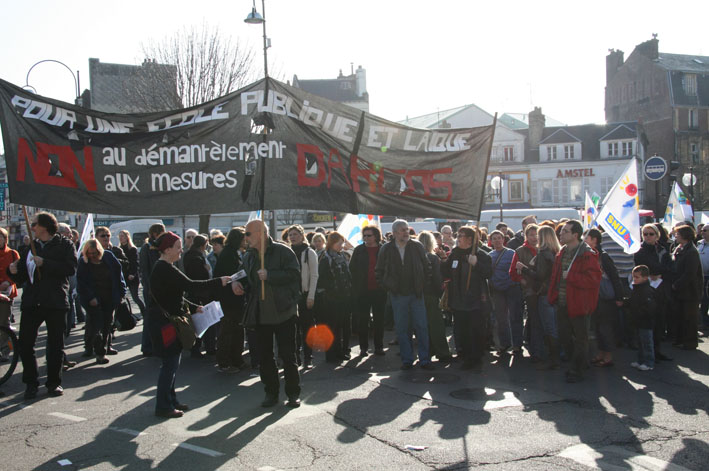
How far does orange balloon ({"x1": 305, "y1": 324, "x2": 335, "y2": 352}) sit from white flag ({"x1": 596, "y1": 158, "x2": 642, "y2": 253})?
4.28 metres

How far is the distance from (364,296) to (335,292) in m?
0.59

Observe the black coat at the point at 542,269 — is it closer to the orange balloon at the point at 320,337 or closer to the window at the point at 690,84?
the orange balloon at the point at 320,337

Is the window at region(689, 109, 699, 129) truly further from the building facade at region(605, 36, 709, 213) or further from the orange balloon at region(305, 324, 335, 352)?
the orange balloon at region(305, 324, 335, 352)

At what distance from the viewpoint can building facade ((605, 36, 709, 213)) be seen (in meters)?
61.3

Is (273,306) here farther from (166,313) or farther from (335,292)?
(335,292)

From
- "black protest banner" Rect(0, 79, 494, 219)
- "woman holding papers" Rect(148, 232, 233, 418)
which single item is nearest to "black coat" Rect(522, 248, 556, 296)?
"black protest banner" Rect(0, 79, 494, 219)

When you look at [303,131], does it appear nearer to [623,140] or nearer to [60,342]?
[60,342]

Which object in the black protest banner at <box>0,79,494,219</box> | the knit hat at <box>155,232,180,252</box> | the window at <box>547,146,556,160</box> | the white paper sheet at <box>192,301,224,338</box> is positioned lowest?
the white paper sheet at <box>192,301,224,338</box>

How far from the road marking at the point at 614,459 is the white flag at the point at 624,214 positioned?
15.0ft

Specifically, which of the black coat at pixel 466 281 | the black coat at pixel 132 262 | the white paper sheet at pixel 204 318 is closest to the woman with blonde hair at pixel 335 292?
the black coat at pixel 466 281

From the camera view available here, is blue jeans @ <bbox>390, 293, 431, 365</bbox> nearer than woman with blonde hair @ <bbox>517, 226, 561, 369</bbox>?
No

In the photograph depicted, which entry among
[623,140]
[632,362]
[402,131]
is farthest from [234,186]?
[623,140]

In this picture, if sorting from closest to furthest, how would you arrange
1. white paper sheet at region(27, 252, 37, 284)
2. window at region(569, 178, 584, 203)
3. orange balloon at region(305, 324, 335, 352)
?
white paper sheet at region(27, 252, 37, 284) < orange balloon at region(305, 324, 335, 352) < window at region(569, 178, 584, 203)

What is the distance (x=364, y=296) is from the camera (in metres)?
9.38
